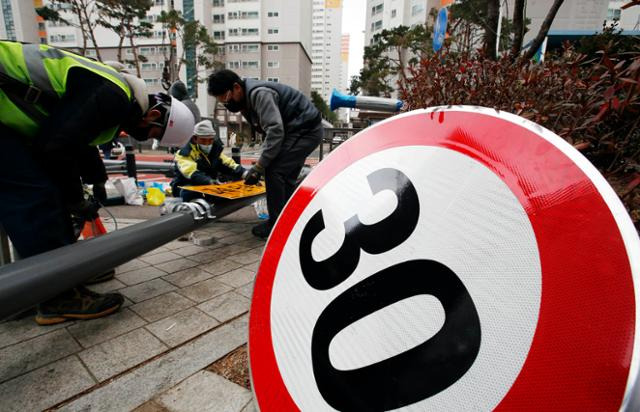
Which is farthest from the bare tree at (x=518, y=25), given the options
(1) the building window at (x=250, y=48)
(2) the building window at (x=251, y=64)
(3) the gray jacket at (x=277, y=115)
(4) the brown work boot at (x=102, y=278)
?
(1) the building window at (x=250, y=48)

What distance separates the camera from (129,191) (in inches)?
216

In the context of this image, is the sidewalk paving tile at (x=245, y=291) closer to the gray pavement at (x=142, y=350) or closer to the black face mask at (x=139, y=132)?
the gray pavement at (x=142, y=350)

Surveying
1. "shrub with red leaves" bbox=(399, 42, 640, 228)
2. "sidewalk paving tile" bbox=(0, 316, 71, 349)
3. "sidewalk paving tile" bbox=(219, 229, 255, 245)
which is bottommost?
"sidewalk paving tile" bbox=(219, 229, 255, 245)

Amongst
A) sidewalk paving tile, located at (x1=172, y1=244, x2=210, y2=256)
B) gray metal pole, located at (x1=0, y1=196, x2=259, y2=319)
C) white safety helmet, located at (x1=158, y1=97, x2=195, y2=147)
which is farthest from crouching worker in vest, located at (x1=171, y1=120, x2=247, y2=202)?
gray metal pole, located at (x1=0, y1=196, x2=259, y2=319)

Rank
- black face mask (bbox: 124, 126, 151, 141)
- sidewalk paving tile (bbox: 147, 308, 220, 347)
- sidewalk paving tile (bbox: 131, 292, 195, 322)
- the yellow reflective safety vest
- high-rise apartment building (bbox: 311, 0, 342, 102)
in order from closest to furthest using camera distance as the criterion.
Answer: the yellow reflective safety vest < sidewalk paving tile (bbox: 147, 308, 220, 347) < sidewalk paving tile (bbox: 131, 292, 195, 322) < black face mask (bbox: 124, 126, 151, 141) < high-rise apartment building (bbox: 311, 0, 342, 102)

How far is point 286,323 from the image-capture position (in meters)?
0.94

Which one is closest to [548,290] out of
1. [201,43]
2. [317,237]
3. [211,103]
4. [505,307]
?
[505,307]

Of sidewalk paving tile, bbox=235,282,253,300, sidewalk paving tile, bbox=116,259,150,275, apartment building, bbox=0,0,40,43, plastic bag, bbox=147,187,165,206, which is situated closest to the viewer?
sidewalk paving tile, bbox=235,282,253,300

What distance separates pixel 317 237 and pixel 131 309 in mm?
1807

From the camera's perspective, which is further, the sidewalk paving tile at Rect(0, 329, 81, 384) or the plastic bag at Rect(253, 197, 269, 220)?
the plastic bag at Rect(253, 197, 269, 220)

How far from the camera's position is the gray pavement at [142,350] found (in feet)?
4.55

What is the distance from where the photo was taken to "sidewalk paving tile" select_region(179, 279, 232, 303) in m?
2.37

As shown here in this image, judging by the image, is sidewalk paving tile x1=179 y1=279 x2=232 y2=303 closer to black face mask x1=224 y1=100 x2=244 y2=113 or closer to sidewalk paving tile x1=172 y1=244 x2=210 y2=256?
sidewalk paving tile x1=172 y1=244 x2=210 y2=256

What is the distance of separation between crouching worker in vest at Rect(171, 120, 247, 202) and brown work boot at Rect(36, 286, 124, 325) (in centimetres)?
206
